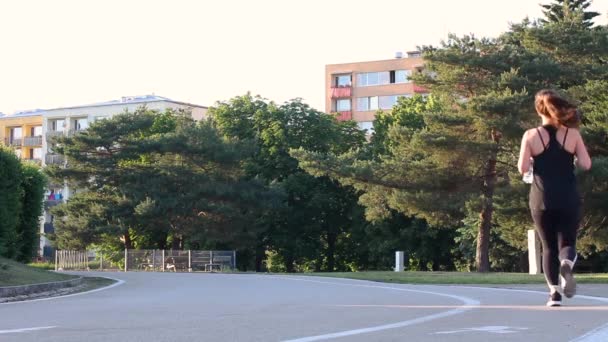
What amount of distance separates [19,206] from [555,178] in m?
31.0

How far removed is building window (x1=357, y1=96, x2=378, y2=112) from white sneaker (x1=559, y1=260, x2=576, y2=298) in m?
100

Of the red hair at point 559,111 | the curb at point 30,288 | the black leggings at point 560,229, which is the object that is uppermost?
the red hair at point 559,111

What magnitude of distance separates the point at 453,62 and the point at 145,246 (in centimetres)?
3511

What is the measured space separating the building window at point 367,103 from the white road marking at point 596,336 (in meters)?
101

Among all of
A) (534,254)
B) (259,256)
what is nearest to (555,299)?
(534,254)

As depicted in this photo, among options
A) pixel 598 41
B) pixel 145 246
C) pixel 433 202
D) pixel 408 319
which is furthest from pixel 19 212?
pixel 145 246

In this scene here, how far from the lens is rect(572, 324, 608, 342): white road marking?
6996mm

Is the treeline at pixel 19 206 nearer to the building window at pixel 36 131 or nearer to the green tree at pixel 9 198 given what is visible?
the green tree at pixel 9 198

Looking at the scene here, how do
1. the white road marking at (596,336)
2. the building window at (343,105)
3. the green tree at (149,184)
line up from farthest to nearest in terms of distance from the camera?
1. the building window at (343,105)
2. the green tree at (149,184)
3. the white road marking at (596,336)

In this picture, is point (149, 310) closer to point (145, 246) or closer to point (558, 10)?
point (558, 10)

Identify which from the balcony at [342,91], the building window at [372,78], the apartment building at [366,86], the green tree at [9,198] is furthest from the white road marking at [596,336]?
the balcony at [342,91]

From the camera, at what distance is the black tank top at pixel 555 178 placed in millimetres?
8453

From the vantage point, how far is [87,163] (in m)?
64.2

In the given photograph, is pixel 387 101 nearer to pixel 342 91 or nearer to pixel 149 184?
pixel 342 91
